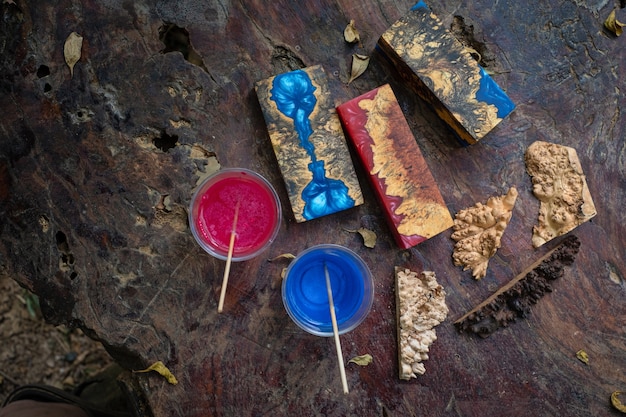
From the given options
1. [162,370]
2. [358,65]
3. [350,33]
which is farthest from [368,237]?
[162,370]

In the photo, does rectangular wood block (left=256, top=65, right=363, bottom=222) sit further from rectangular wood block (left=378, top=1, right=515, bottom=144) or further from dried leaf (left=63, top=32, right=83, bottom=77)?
dried leaf (left=63, top=32, right=83, bottom=77)

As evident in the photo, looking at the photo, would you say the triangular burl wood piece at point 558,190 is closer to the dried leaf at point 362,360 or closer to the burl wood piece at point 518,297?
the burl wood piece at point 518,297

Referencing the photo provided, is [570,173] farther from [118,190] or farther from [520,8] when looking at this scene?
[118,190]

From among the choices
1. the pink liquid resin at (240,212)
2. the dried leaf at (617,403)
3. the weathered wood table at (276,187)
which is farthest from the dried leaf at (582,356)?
the pink liquid resin at (240,212)

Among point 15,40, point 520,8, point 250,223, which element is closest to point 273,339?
point 250,223

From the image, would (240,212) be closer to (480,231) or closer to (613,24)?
(480,231)

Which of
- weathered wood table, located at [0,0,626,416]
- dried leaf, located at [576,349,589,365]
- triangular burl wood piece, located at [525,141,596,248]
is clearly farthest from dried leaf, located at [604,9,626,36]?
dried leaf, located at [576,349,589,365]
